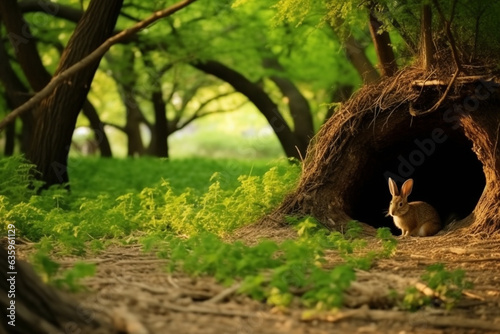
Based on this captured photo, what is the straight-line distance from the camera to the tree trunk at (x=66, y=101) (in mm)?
11703

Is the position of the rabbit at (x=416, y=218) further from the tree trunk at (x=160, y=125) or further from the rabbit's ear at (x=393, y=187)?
the tree trunk at (x=160, y=125)

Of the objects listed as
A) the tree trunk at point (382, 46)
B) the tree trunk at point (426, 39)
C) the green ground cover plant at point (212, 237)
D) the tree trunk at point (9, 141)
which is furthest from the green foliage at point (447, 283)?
the tree trunk at point (9, 141)

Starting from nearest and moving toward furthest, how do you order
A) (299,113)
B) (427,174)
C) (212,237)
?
1. (212,237)
2. (427,174)
3. (299,113)

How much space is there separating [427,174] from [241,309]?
22.2 feet

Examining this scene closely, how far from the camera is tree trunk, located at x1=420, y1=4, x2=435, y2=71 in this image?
8.20 metres

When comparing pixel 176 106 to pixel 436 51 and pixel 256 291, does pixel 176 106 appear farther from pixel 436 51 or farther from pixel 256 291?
pixel 256 291

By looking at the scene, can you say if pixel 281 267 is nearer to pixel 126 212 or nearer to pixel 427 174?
pixel 126 212

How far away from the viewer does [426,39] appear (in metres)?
8.45

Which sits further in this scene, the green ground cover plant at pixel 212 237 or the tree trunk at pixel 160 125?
the tree trunk at pixel 160 125

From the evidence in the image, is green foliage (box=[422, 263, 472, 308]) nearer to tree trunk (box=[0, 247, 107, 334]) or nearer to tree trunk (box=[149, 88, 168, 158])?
tree trunk (box=[0, 247, 107, 334])

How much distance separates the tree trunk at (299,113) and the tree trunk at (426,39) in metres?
7.90

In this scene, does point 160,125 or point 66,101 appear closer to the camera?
point 66,101

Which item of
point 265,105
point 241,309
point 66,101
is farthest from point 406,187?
point 265,105

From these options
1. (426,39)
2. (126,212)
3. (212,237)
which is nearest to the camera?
(212,237)
